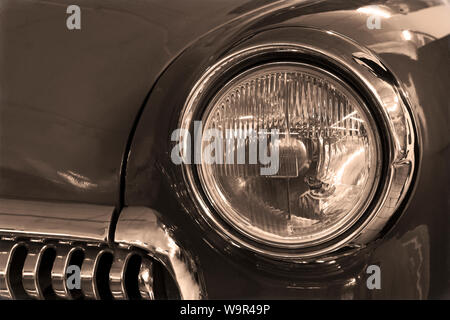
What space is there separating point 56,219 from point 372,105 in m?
0.44

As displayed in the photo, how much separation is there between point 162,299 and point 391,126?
0.37 m

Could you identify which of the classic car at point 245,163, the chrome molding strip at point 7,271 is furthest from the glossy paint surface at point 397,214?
the chrome molding strip at point 7,271

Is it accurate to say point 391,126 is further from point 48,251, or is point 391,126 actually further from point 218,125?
point 48,251

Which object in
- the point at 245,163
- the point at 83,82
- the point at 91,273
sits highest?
the point at 83,82

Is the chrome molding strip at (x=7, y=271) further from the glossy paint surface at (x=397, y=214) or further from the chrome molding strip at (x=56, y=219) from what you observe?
the glossy paint surface at (x=397, y=214)

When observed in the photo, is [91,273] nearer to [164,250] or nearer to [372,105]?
[164,250]

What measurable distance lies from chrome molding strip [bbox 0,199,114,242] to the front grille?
0.02 m

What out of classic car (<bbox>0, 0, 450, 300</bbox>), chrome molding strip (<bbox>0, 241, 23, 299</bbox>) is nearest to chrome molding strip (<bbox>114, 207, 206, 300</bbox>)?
classic car (<bbox>0, 0, 450, 300</bbox>)

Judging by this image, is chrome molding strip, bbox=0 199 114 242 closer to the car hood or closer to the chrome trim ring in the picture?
the car hood

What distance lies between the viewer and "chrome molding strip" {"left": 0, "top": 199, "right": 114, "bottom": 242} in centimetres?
63

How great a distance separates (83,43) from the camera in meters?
0.70

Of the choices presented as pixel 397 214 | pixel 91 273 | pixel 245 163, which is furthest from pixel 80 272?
pixel 397 214

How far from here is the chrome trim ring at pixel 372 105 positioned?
1.96ft

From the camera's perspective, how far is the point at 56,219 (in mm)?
650
